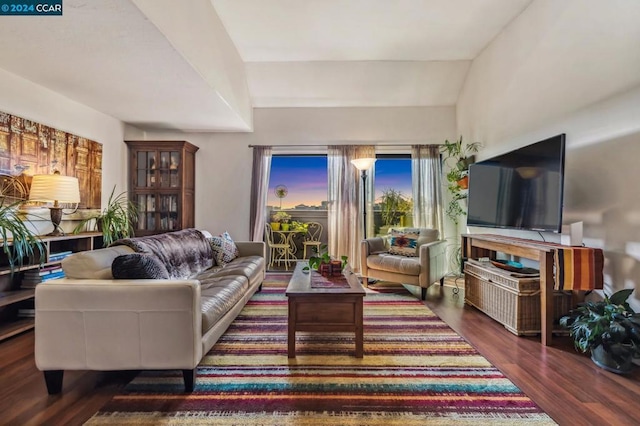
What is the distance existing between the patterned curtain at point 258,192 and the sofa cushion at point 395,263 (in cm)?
195

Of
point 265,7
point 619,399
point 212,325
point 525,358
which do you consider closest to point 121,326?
point 212,325

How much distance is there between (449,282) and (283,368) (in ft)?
10.9

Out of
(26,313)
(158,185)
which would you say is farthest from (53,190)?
(158,185)

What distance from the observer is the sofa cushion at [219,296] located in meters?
1.96

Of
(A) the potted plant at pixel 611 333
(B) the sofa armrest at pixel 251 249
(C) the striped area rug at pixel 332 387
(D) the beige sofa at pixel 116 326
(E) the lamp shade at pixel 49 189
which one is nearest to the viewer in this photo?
(C) the striped area rug at pixel 332 387

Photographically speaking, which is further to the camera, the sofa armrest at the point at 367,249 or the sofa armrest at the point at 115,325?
the sofa armrest at the point at 367,249

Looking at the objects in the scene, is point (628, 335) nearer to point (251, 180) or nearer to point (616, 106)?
point (616, 106)

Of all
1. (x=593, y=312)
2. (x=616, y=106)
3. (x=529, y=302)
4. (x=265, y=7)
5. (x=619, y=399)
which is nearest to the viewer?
(x=619, y=399)

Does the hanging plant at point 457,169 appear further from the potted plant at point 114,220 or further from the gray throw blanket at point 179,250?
the potted plant at point 114,220

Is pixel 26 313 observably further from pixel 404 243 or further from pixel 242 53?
pixel 404 243

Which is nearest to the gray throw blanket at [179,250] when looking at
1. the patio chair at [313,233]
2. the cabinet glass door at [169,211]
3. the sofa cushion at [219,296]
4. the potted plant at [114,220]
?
the sofa cushion at [219,296]

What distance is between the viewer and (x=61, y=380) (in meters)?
1.78

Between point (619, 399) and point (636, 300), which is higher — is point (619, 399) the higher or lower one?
the lower one

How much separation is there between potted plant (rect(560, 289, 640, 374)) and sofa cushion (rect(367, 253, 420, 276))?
165 centimetres
